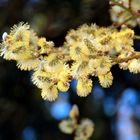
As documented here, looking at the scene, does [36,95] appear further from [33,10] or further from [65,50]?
[65,50]

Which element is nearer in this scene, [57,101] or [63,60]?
[63,60]

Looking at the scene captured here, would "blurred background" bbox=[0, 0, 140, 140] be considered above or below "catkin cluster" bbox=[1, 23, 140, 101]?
above

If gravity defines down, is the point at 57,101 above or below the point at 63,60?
above

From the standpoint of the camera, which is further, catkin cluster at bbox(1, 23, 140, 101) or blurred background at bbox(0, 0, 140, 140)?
blurred background at bbox(0, 0, 140, 140)

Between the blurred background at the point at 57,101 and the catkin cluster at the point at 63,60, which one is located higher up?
the blurred background at the point at 57,101
